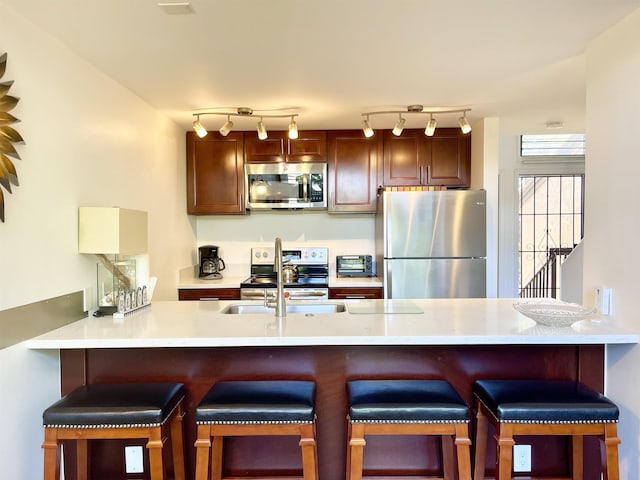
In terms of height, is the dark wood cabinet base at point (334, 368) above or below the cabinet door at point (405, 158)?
below

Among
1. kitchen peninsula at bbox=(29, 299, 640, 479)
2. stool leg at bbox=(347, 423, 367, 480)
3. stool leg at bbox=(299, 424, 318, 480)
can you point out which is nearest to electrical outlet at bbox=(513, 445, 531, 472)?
kitchen peninsula at bbox=(29, 299, 640, 479)

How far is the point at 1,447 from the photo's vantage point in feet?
5.06

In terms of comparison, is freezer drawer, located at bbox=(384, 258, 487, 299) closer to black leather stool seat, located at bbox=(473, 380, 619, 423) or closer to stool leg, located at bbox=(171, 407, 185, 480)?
black leather stool seat, located at bbox=(473, 380, 619, 423)

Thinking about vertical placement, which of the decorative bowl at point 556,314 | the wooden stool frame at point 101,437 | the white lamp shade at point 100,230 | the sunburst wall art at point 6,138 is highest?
the sunburst wall art at point 6,138

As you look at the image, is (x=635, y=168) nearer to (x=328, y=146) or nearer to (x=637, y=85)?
(x=637, y=85)

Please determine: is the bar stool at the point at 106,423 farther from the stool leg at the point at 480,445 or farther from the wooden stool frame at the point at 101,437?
the stool leg at the point at 480,445

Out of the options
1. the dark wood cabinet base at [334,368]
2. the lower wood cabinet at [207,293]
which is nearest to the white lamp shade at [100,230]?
the dark wood cabinet base at [334,368]

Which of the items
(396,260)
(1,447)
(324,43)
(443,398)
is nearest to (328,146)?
(396,260)

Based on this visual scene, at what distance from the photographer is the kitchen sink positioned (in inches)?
93.8

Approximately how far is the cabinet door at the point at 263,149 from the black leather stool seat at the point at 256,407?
97.1 inches

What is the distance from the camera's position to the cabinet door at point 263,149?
3.73m

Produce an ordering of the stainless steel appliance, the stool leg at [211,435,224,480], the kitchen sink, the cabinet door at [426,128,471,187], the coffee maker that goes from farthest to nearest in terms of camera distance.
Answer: the coffee maker
the stainless steel appliance
the cabinet door at [426,128,471,187]
the kitchen sink
the stool leg at [211,435,224,480]

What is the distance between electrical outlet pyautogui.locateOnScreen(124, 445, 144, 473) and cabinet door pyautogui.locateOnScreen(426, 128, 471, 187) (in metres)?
2.99

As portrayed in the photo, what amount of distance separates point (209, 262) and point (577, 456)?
3161 mm
